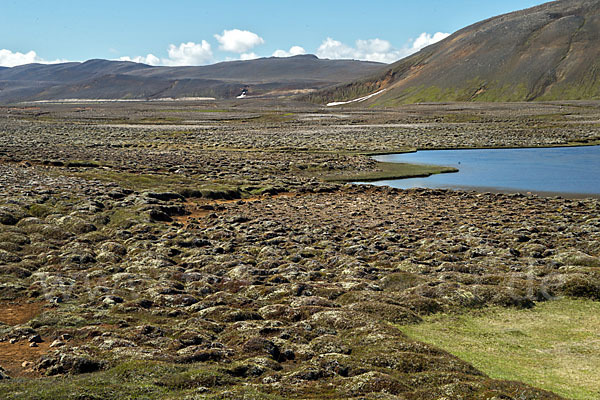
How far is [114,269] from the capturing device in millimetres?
24266

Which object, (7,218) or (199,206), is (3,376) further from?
(199,206)

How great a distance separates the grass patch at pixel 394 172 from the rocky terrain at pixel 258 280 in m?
6.36

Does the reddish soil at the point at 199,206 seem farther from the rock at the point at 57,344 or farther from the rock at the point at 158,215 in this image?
the rock at the point at 57,344

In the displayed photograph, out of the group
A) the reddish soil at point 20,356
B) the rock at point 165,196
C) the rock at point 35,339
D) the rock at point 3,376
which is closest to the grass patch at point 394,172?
the rock at point 165,196

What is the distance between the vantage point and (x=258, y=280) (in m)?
22.7

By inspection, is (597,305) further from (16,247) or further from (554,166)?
(554,166)

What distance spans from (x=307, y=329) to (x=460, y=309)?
6.47 m

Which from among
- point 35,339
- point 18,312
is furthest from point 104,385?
point 18,312

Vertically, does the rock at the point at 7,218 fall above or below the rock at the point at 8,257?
above

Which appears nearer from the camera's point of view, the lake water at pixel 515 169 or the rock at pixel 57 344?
the rock at pixel 57 344

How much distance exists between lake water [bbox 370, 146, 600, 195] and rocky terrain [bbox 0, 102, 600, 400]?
7.65 m

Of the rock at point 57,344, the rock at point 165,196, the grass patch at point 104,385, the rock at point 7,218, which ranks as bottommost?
the rock at point 165,196

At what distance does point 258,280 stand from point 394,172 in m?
41.6

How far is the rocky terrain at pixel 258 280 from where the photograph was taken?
13.0 m
